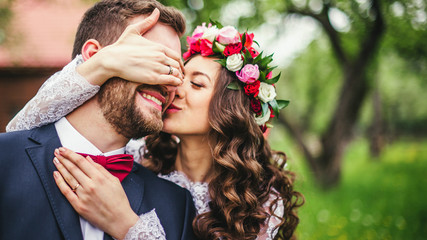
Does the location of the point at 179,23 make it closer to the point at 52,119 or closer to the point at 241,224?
the point at 52,119

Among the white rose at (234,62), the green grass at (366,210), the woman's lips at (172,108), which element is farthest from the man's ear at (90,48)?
the green grass at (366,210)

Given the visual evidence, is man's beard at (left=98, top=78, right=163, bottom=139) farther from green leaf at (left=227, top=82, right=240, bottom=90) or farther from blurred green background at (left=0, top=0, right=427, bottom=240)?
blurred green background at (left=0, top=0, right=427, bottom=240)

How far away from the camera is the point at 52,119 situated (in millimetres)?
2166

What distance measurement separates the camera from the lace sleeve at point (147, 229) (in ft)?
6.87

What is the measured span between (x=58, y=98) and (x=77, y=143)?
12.5 inches

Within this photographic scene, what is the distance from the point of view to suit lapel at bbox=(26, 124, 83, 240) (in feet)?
6.20

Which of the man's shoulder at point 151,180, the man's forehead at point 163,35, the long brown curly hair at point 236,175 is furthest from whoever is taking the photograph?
the long brown curly hair at point 236,175

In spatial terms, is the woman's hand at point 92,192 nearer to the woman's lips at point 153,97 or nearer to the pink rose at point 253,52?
the woman's lips at point 153,97

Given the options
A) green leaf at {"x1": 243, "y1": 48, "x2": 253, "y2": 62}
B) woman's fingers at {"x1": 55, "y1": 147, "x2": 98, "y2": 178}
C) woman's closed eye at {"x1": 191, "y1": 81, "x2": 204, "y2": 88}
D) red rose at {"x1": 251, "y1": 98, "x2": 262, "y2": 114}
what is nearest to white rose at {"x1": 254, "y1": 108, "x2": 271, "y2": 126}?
red rose at {"x1": 251, "y1": 98, "x2": 262, "y2": 114}

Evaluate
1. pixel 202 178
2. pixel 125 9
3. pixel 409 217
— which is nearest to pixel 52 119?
pixel 125 9

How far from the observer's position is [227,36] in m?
2.84

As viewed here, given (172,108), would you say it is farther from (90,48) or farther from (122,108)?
(90,48)

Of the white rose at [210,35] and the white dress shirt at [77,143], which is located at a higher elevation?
the white rose at [210,35]

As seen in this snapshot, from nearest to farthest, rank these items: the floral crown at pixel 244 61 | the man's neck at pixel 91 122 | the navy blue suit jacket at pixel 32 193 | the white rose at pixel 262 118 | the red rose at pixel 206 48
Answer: the navy blue suit jacket at pixel 32 193 → the man's neck at pixel 91 122 → the floral crown at pixel 244 61 → the red rose at pixel 206 48 → the white rose at pixel 262 118
